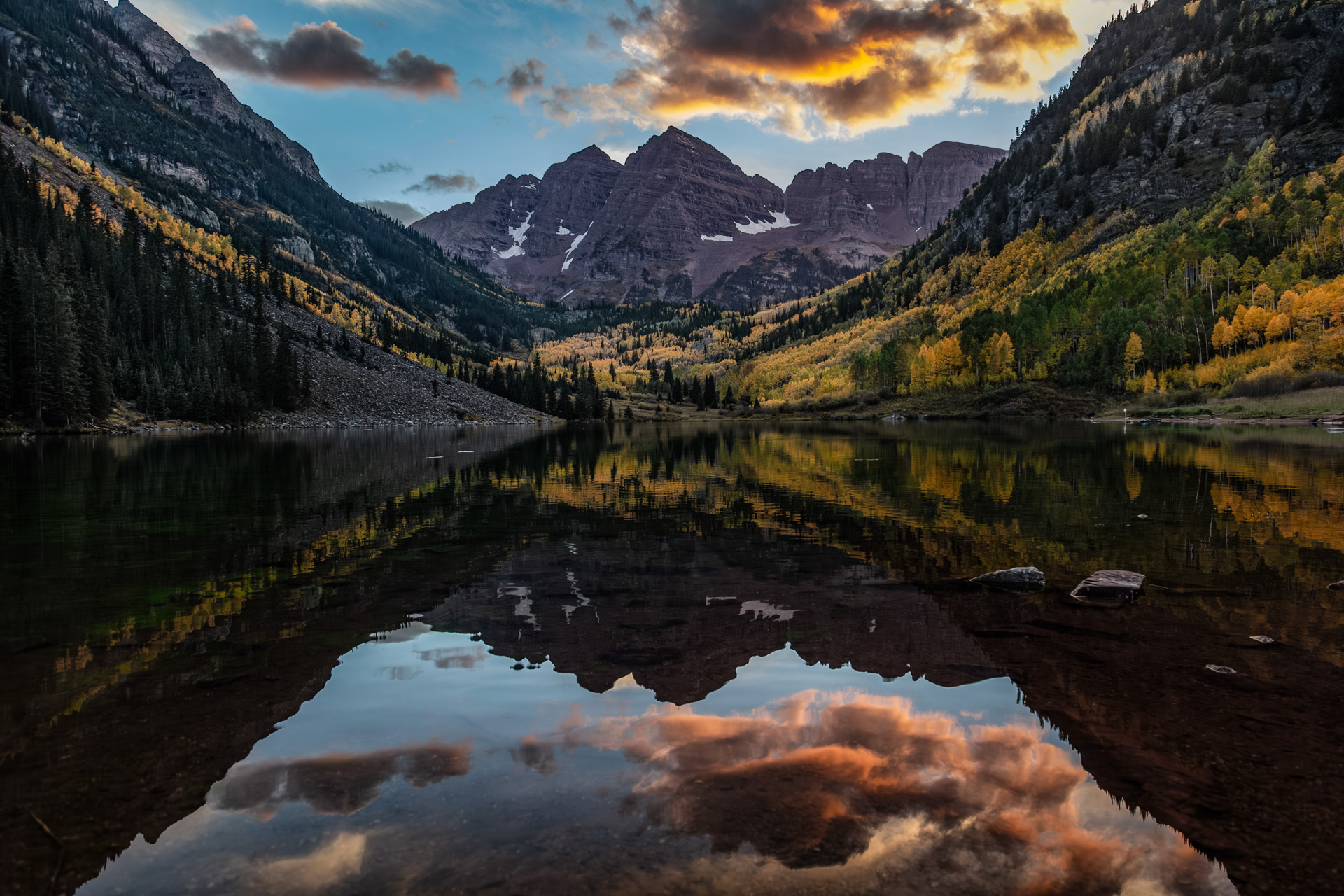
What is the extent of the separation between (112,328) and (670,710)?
16329cm

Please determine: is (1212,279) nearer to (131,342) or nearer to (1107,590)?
(1107,590)

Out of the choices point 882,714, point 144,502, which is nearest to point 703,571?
point 882,714

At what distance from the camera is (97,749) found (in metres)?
8.23

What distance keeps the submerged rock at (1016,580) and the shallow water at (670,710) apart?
0.60 metres

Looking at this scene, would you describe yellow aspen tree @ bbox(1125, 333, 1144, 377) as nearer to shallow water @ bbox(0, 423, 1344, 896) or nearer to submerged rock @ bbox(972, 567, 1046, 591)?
Answer: shallow water @ bbox(0, 423, 1344, 896)

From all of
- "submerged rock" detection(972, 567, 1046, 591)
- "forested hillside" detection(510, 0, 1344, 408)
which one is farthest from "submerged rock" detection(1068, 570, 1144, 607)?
"forested hillside" detection(510, 0, 1344, 408)

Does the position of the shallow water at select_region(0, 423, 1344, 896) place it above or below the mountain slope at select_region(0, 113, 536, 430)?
below

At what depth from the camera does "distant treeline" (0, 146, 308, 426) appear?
91.0 m

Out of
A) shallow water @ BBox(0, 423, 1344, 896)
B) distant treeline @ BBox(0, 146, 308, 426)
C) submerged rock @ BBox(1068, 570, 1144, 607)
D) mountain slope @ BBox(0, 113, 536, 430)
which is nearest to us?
shallow water @ BBox(0, 423, 1344, 896)

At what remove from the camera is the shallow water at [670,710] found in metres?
6.21

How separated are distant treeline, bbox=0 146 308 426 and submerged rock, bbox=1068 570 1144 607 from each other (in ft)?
389

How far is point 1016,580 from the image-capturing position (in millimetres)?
16203

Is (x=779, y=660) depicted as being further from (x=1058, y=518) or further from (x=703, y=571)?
(x=1058, y=518)

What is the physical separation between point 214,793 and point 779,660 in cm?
829
